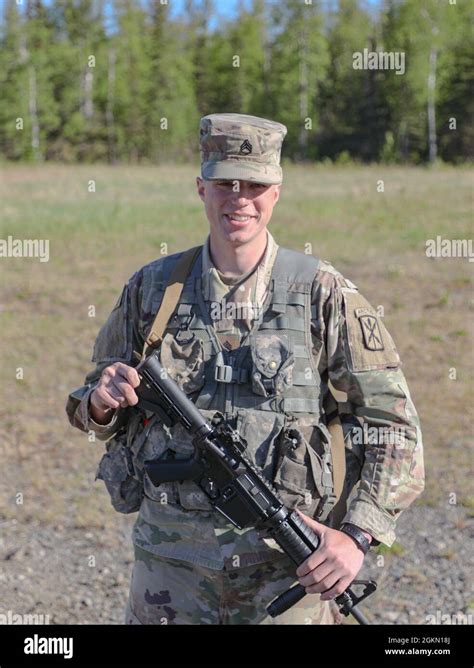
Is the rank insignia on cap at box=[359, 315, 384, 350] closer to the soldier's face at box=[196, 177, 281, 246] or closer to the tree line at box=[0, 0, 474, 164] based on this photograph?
the soldier's face at box=[196, 177, 281, 246]

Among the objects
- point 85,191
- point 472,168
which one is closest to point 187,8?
point 472,168

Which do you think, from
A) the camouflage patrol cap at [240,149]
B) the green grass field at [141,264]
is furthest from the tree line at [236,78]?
the camouflage patrol cap at [240,149]

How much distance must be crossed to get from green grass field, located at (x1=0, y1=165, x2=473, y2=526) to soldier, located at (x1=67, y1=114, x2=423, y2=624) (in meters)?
3.18

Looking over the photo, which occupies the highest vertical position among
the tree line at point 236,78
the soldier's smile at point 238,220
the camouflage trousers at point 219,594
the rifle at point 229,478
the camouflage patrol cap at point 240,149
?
the tree line at point 236,78

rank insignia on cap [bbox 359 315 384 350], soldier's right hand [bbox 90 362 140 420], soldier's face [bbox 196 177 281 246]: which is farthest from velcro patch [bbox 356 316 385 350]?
soldier's right hand [bbox 90 362 140 420]

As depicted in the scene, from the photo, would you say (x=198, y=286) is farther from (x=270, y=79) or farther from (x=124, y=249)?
(x=270, y=79)

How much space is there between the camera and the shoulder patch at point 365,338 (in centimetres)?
265

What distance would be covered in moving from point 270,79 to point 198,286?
138 ft

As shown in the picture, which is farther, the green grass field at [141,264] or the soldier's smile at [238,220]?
the green grass field at [141,264]

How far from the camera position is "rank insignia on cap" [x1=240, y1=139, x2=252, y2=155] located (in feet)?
8.84

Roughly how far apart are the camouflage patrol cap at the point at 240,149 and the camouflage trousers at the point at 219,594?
114cm

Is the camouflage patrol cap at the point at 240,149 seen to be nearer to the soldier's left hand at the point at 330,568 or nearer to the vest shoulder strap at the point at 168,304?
the vest shoulder strap at the point at 168,304

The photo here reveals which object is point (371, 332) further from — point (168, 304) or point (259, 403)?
point (168, 304)

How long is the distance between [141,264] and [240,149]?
462 inches
